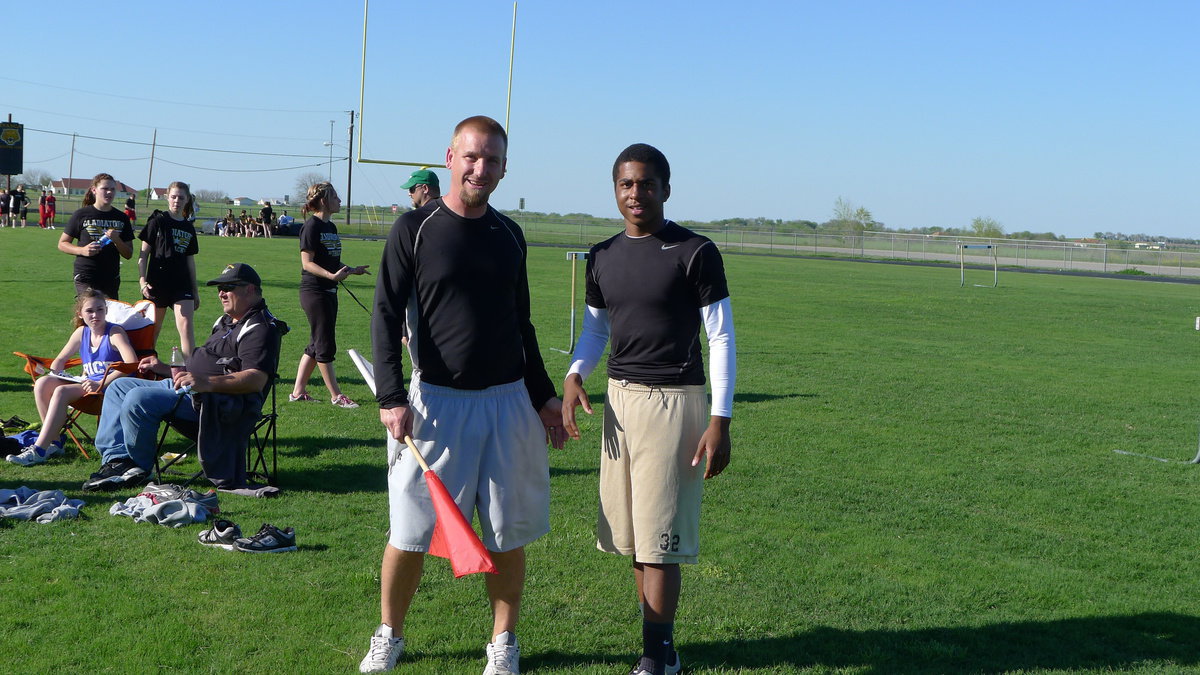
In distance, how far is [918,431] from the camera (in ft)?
30.1

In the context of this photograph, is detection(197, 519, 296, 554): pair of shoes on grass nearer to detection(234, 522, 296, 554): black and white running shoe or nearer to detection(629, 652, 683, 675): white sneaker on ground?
detection(234, 522, 296, 554): black and white running shoe

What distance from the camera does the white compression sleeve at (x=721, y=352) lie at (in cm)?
388

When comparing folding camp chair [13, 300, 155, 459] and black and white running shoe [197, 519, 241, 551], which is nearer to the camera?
black and white running shoe [197, 519, 241, 551]

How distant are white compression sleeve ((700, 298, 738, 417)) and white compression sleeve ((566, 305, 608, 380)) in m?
0.49

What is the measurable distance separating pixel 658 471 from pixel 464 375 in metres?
0.81

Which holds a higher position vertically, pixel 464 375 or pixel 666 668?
pixel 464 375

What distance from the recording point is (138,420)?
6.64 metres

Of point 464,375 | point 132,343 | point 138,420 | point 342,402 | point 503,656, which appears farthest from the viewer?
point 342,402

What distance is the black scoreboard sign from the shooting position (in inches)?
1359

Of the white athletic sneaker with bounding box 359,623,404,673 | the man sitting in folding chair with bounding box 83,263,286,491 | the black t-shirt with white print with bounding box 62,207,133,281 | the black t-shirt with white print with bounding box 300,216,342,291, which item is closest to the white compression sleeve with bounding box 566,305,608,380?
the white athletic sneaker with bounding box 359,623,404,673

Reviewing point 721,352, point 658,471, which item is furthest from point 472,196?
point 658,471

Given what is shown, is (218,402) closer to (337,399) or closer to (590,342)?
(337,399)

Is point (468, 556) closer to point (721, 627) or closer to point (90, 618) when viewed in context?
point (721, 627)

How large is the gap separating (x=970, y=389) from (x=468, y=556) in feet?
30.3
